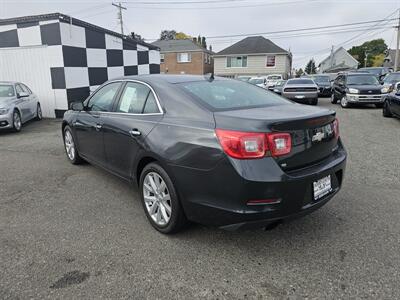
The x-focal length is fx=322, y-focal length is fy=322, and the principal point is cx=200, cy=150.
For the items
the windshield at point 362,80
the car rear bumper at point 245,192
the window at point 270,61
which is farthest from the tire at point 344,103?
the window at point 270,61

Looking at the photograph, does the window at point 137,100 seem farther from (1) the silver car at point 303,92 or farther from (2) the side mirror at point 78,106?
(1) the silver car at point 303,92

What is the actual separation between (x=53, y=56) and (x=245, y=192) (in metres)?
9.98

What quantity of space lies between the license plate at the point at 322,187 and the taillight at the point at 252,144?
48 centimetres

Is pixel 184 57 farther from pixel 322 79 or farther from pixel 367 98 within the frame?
pixel 367 98

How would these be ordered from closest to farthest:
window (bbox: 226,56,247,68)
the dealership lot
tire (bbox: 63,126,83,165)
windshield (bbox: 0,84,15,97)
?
the dealership lot
tire (bbox: 63,126,83,165)
windshield (bbox: 0,84,15,97)
window (bbox: 226,56,247,68)

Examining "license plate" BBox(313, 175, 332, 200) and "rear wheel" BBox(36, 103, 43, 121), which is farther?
"rear wheel" BBox(36, 103, 43, 121)

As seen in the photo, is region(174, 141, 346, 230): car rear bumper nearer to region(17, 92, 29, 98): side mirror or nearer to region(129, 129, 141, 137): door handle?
region(129, 129, 141, 137): door handle

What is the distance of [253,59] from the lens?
37688 millimetres

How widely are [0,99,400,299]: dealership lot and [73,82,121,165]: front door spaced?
1.59 ft

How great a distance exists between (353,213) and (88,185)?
3.21 metres

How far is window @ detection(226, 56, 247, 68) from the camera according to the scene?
3825cm

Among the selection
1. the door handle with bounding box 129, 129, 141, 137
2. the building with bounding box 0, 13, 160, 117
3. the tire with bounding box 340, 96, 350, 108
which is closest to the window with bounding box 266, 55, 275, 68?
the tire with bounding box 340, 96, 350, 108

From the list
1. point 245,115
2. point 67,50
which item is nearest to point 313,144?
point 245,115

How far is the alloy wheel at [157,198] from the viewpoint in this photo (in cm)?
292
